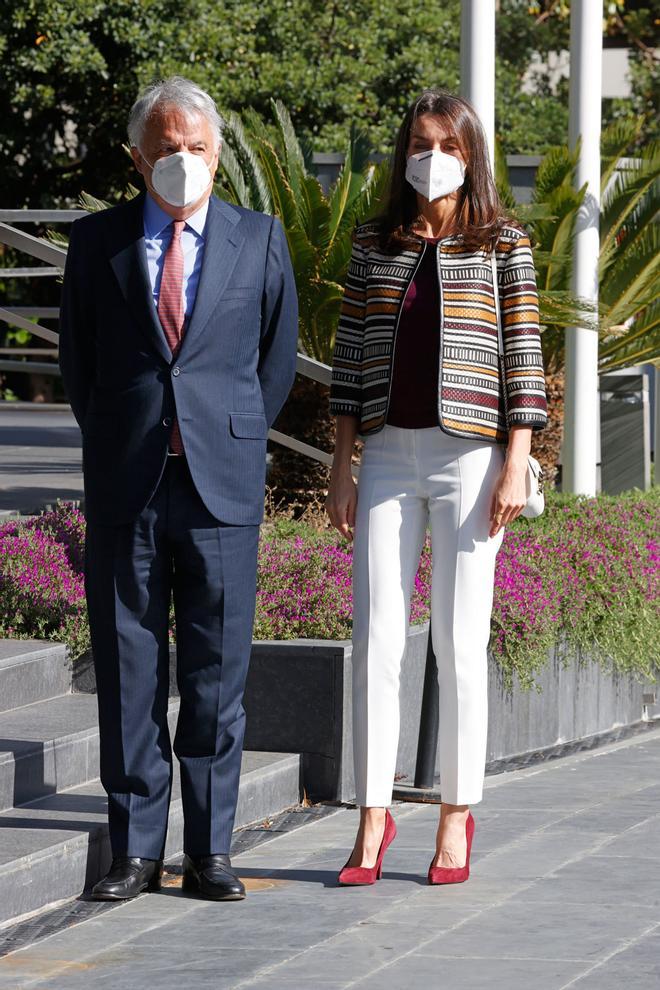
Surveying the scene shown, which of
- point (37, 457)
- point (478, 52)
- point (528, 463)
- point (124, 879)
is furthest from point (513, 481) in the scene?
point (37, 457)

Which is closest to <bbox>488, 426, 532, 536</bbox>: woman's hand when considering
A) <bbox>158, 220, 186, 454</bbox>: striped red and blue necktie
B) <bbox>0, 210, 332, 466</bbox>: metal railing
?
<bbox>158, 220, 186, 454</bbox>: striped red and blue necktie

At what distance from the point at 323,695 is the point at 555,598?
1533 mm

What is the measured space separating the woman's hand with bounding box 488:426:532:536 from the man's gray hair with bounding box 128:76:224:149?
107 centimetres

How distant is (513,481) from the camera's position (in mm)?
4137

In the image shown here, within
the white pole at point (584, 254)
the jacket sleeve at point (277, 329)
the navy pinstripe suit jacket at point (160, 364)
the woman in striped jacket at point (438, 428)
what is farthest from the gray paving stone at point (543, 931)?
the white pole at point (584, 254)

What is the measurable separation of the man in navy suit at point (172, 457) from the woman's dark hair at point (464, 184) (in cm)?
33

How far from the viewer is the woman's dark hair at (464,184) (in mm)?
4195

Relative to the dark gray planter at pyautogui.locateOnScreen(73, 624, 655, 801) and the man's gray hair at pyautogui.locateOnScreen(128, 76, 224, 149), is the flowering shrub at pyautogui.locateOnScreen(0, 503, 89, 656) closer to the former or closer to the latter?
the dark gray planter at pyautogui.locateOnScreen(73, 624, 655, 801)

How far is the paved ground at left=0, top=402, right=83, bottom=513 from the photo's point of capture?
8.16 m

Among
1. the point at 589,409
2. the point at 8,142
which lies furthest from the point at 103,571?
the point at 8,142

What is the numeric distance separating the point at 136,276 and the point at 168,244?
13cm

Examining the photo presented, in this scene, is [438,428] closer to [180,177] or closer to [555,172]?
[180,177]

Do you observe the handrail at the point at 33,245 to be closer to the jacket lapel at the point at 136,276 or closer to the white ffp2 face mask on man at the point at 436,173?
the jacket lapel at the point at 136,276

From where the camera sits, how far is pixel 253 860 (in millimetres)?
4594
